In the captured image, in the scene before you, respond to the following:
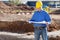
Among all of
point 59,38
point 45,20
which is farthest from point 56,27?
point 45,20

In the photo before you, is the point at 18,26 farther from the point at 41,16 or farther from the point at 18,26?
the point at 41,16

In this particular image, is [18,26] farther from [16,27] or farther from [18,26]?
[16,27]

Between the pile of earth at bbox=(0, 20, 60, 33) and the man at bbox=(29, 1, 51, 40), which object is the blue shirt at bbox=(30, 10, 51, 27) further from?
the pile of earth at bbox=(0, 20, 60, 33)

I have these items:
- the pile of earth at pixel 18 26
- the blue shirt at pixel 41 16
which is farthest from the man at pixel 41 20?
the pile of earth at pixel 18 26

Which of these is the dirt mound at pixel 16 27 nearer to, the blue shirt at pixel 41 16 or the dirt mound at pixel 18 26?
the dirt mound at pixel 18 26

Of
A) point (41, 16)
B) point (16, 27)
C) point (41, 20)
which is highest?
point (41, 16)

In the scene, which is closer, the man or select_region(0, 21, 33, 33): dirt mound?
the man

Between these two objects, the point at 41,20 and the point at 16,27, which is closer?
the point at 41,20

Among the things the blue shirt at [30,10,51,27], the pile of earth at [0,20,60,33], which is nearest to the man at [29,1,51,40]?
the blue shirt at [30,10,51,27]

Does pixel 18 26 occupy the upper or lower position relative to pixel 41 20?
lower

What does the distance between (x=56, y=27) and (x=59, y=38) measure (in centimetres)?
507

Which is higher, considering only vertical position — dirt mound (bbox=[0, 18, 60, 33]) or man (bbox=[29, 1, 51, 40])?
man (bbox=[29, 1, 51, 40])

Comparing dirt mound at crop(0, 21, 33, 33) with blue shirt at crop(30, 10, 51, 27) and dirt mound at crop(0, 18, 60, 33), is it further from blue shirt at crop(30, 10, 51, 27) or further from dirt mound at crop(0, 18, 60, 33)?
blue shirt at crop(30, 10, 51, 27)

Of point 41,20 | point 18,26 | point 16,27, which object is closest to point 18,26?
point 18,26
